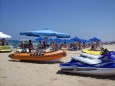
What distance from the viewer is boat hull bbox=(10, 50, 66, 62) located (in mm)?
13320

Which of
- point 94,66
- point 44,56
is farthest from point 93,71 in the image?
point 44,56

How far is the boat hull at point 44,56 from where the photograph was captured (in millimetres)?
13320

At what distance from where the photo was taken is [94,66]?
8.91 meters

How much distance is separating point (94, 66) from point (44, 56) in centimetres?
527

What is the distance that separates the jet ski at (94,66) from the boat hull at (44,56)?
3677mm

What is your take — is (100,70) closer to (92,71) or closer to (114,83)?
(92,71)

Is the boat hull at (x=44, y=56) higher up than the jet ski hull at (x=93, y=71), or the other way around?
the boat hull at (x=44, y=56)

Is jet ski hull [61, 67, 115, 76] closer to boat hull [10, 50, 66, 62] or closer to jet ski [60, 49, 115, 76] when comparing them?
jet ski [60, 49, 115, 76]

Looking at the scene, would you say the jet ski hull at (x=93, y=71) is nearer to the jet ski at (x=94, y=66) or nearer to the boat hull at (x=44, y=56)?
the jet ski at (x=94, y=66)

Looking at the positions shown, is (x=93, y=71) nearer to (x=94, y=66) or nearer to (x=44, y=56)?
(x=94, y=66)

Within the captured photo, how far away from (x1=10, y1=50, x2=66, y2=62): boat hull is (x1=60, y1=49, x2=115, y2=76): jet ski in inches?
145

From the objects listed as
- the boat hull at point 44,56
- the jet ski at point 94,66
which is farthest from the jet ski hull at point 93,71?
the boat hull at point 44,56

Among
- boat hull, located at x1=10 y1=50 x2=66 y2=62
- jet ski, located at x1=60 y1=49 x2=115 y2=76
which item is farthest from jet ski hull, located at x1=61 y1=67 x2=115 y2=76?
boat hull, located at x1=10 y1=50 x2=66 y2=62

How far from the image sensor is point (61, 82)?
8.03 m
